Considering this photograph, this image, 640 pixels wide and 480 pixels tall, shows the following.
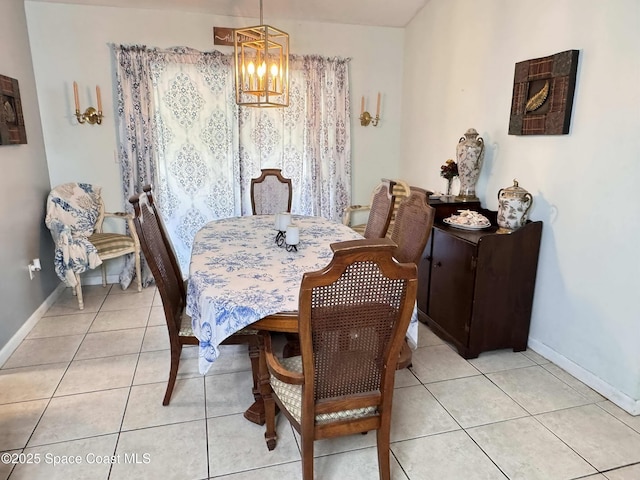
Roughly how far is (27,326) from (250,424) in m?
2.00

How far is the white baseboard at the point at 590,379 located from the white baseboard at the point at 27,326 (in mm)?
3404

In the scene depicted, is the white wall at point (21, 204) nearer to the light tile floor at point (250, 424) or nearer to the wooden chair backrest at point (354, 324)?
the light tile floor at point (250, 424)

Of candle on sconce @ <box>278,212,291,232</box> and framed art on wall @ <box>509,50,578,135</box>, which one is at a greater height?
framed art on wall @ <box>509,50,578,135</box>

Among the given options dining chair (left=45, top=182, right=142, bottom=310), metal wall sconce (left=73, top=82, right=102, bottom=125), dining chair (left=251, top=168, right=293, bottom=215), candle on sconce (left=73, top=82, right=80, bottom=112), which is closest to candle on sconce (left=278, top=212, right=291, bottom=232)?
dining chair (left=251, top=168, right=293, bottom=215)

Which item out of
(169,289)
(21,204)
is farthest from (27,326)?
(169,289)

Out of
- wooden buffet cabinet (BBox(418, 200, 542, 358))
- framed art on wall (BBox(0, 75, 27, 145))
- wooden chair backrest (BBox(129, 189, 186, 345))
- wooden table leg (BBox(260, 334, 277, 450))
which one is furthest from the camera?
framed art on wall (BBox(0, 75, 27, 145))

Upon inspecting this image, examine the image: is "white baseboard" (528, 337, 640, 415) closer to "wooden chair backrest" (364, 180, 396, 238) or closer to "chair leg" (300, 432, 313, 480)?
"wooden chair backrest" (364, 180, 396, 238)

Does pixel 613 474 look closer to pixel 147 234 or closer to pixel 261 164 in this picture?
pixel 147 234

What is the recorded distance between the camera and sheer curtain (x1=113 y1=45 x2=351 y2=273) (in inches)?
146

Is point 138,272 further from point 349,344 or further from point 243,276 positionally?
point 349,344

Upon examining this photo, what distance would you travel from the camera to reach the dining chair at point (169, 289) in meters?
1.95

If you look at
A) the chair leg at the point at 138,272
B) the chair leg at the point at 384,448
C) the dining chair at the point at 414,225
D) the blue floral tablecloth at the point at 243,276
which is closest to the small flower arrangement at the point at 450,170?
the blue floral tablecloth at the point at 243,276

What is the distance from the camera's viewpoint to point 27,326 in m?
2.98

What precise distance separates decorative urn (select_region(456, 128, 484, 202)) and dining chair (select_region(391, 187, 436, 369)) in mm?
1053
